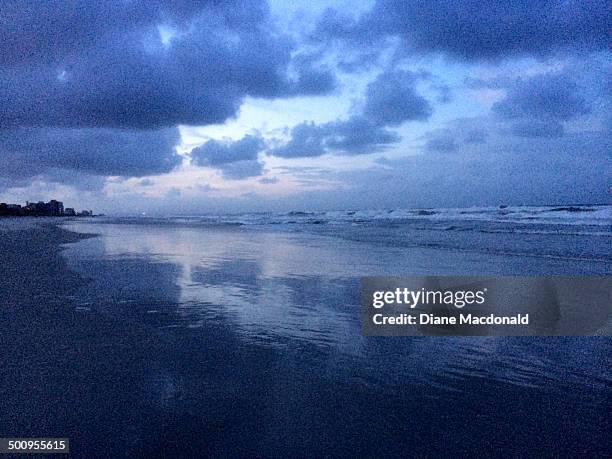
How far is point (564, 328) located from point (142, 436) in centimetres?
548

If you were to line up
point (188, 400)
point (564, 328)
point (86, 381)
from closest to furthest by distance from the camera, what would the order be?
point (188, 400) → point (86, 381) → point (564, 328)

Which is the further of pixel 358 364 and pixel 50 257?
pixel 50 257

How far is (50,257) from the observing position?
1165 cm

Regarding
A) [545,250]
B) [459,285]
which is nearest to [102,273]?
[459,285]

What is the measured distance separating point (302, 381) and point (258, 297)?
352 centimetres

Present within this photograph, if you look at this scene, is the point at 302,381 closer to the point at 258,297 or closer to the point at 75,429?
the point at 75,429

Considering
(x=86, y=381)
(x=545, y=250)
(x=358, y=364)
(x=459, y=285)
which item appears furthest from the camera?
(x=545, y=250)

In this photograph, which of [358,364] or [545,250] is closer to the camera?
[358,364]

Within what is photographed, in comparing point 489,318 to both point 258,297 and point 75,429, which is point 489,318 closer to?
point 258,297

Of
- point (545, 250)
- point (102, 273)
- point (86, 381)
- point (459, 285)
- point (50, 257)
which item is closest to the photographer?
point (86, 381)

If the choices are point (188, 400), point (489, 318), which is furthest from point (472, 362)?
point (188, 400)

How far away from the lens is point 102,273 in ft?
30.0

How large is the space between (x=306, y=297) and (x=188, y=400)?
12.9ft

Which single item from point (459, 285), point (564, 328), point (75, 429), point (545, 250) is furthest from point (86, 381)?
point (545, 250)
